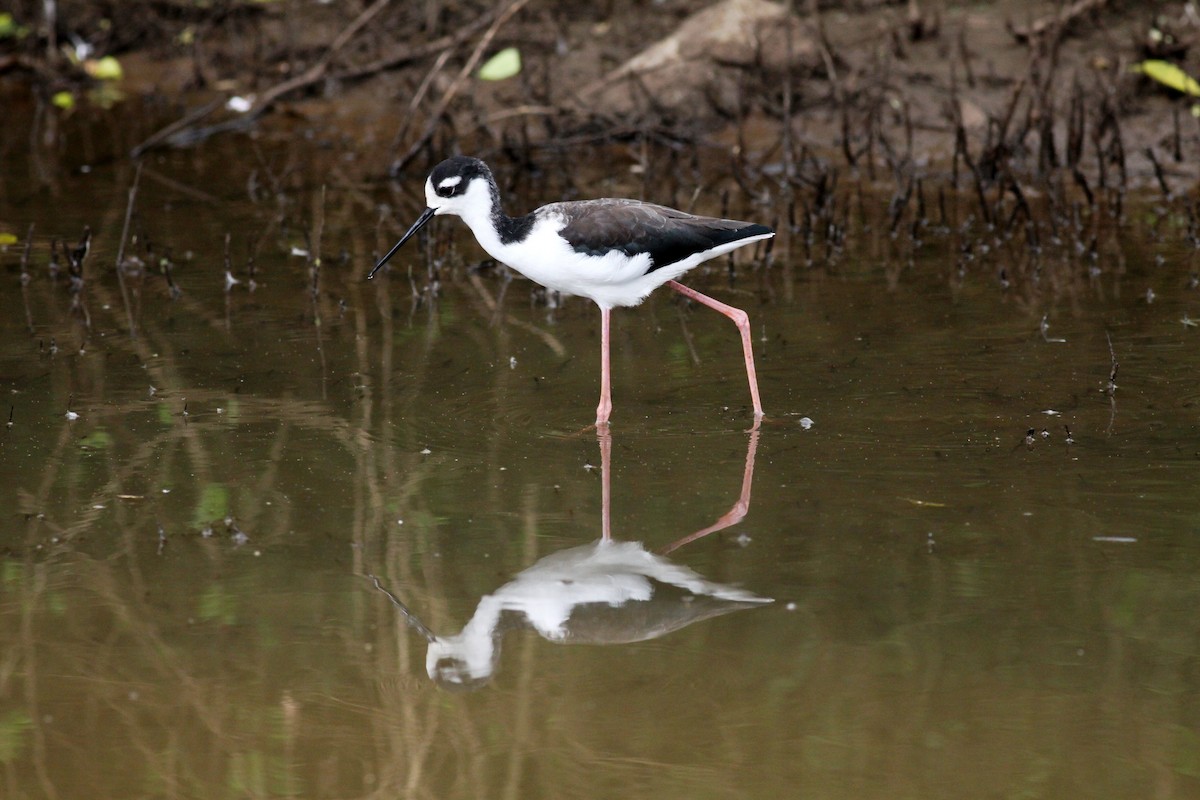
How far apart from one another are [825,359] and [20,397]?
3.27 metres

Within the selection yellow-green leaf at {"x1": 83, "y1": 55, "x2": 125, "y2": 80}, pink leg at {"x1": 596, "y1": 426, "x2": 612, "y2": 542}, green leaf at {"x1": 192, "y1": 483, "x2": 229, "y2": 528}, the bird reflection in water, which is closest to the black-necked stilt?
pink leg at {"x1": 596, "y1": 426, "x2": 612, "y2": 542}

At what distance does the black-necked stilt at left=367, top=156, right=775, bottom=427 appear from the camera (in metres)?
5.76

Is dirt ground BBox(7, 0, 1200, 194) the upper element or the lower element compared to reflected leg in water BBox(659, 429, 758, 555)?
upper

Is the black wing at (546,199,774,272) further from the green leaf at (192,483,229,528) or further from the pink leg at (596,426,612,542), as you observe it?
the green leaf at (192,483,229,528)

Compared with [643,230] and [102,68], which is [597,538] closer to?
[643,230]

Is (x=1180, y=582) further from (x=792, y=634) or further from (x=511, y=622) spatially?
(x=511, y=622)

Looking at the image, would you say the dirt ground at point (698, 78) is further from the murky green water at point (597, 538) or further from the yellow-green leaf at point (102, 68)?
the murky green water at point (597, 538)

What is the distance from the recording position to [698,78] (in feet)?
35.8

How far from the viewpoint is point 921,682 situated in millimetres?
3842

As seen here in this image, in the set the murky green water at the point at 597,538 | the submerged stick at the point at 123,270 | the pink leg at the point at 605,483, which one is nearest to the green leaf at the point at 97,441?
the murky green water at the point at 597,538

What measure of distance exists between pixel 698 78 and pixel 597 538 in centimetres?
675

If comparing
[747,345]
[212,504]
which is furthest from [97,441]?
[747,345]

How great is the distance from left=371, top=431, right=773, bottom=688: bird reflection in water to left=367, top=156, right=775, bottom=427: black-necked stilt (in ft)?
3.85

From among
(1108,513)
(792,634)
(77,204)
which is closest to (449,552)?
(792,634)
